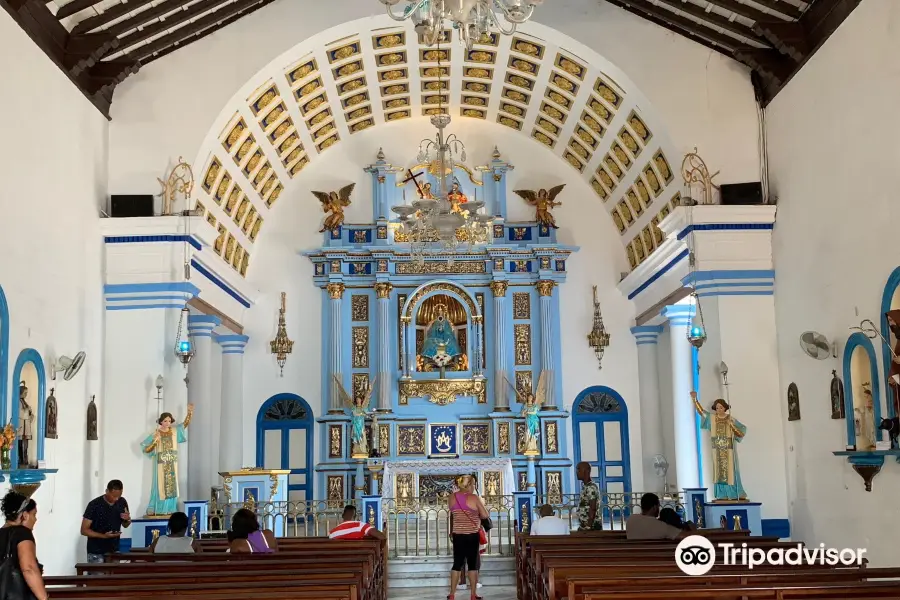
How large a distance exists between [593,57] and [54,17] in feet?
25.9

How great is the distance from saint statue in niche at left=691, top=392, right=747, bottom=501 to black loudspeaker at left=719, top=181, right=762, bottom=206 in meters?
2.99

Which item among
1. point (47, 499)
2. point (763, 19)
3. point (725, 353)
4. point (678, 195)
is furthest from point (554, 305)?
point (47, 499)

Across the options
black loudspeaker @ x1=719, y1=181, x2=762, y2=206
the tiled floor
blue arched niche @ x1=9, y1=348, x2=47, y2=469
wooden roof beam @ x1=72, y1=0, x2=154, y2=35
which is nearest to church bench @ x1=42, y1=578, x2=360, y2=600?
blue arched niche @ x1=9, y1=348, x2=47, y2=469

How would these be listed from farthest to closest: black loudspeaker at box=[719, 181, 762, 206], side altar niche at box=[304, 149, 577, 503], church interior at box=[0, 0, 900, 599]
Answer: side altar niche at box=[304, 149, 577, 503] → black loudspeaker at box=[719, 181, 762, 206] → church interior at box=[0, 0, 900, 599]

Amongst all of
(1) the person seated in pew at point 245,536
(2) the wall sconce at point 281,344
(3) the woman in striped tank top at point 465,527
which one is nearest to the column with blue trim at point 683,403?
(3) the woman in striped tank top at point 465,527

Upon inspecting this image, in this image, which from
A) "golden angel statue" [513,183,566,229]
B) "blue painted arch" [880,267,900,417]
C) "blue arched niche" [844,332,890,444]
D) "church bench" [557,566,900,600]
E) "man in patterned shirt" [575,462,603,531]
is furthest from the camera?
"golden angel statue" [513,183,566,229]

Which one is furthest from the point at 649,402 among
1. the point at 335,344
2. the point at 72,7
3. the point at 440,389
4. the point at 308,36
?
the point at 72,7

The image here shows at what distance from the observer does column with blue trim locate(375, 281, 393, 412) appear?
1973 centimetres

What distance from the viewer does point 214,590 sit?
22.0 ft

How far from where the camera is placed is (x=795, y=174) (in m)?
13.5

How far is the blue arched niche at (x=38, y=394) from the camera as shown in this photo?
10.8m

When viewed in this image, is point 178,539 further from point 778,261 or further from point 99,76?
point 778,261

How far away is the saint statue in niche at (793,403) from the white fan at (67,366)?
9368mm

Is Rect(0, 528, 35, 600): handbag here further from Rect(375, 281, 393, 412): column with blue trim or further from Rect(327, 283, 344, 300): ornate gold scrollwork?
Rect(327, 283, 344, 300): ornate gold scrollwork
